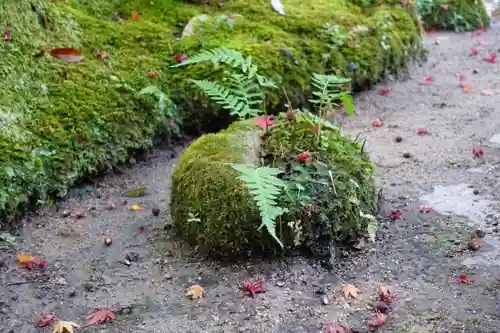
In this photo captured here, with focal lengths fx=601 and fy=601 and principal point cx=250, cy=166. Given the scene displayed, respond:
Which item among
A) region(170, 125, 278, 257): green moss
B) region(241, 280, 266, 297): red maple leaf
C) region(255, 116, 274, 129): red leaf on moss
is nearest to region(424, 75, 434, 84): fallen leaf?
region(255, 116, 274, 129): red leaf on moss

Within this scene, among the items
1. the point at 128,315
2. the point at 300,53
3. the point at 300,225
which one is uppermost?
the point at 300,53

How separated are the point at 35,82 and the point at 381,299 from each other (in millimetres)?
3087

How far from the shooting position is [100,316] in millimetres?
3047

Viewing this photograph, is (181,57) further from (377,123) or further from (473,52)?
(473,52)

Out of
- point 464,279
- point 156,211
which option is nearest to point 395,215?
point 464,279

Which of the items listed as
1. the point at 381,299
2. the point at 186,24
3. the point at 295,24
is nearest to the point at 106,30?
the point at 186,24

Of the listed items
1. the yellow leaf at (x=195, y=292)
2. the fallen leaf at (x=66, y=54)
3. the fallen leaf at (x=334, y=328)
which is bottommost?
the fallen leaf at (x=334, y=328)

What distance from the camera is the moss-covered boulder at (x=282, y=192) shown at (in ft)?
11.2

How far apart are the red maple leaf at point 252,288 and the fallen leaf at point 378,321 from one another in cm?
59

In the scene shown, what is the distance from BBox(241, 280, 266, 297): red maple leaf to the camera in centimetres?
317

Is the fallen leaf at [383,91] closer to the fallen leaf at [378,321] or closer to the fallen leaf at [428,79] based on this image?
the fallen leaf at [428,79]

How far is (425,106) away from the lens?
6.14 meters

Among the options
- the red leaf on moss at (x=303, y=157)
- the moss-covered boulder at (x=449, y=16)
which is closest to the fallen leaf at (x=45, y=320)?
the red leaf on moss at (x=303, y=157)

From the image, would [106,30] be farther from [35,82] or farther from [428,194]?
[428,194]
